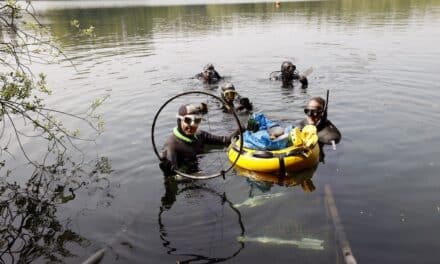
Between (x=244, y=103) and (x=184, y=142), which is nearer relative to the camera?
(x=184, y=142)

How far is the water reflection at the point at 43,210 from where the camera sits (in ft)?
21.8

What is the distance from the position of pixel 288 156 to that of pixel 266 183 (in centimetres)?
78

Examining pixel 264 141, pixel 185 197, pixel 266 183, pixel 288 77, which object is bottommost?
pixel 185 197

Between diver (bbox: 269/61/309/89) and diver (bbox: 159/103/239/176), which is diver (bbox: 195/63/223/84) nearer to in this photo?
diver (bbox: 269/61/309/89)

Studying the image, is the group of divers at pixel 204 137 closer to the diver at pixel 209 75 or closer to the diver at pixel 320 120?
the diver at pixel 320 120

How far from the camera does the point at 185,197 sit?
27.6 ft

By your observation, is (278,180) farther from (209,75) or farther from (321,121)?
(209,75)

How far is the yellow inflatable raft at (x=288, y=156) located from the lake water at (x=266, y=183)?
0.40 m

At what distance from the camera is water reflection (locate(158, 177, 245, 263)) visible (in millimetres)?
6328

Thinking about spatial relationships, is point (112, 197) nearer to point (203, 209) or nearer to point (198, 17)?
point (203, 209)

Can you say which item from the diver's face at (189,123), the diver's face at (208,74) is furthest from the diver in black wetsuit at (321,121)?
the diver's face at (208,74)

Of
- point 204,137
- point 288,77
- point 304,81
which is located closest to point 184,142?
point 204,137

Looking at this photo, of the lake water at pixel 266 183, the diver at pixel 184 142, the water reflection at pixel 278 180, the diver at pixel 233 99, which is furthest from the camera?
the diver at pixel 233 99

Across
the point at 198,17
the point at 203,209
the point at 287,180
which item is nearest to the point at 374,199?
the point at 287,180
